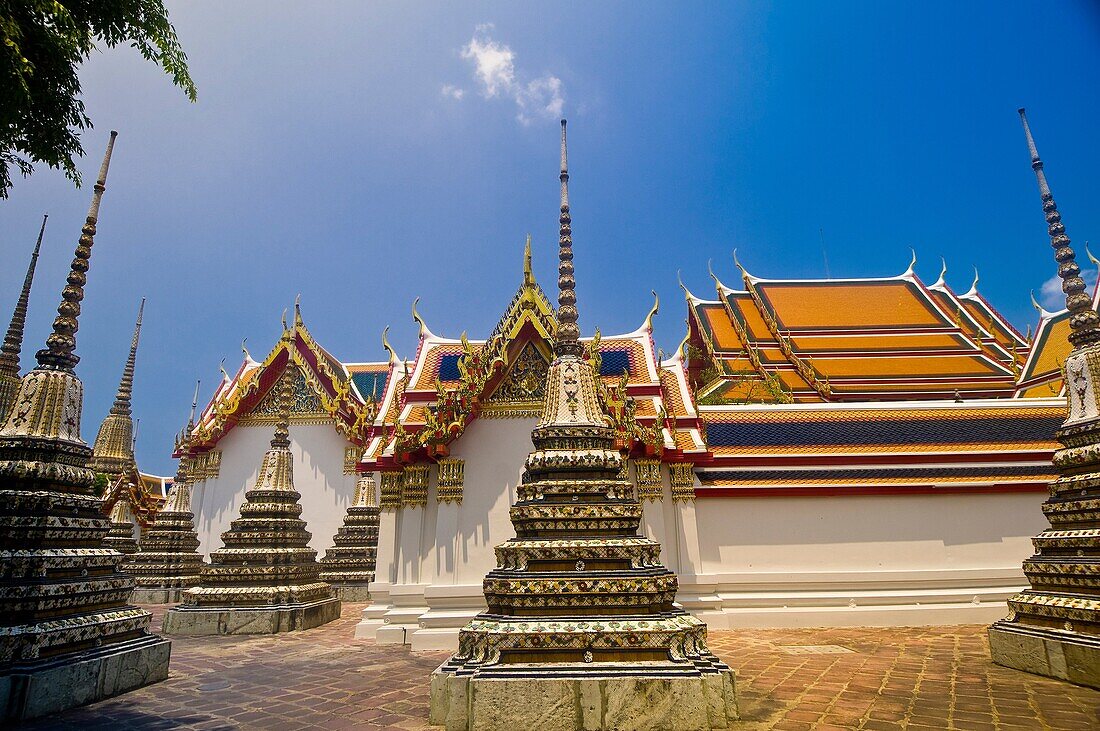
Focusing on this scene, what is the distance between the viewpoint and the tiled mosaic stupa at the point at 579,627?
446cm

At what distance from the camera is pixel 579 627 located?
4.74m

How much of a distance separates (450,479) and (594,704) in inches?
206

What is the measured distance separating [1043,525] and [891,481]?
2.65 m

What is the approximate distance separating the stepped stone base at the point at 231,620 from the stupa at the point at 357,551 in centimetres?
531

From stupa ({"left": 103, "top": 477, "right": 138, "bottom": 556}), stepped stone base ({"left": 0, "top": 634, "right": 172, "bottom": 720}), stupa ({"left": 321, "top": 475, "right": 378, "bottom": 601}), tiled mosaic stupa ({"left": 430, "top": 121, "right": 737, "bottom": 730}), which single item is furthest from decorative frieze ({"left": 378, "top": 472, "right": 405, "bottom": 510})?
stupa ({"left": 103, "top": 477, "right": 138, "bottom": 556})

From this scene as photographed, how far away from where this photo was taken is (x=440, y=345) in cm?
1197

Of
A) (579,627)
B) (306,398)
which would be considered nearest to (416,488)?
(579,627)

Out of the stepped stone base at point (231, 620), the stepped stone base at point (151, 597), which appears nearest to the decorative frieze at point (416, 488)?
the stepped stone base at point (231, 620)

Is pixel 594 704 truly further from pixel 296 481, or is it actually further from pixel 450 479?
pixel 296 481

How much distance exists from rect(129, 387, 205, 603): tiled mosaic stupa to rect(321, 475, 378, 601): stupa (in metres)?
3.35

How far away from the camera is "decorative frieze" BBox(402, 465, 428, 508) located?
30.8 feet

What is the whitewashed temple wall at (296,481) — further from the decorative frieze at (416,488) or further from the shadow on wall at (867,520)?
the shadow on wall at (867,520)

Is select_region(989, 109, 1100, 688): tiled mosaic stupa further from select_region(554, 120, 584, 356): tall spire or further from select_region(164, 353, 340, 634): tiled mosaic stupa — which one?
select_region(164, 353, 340, 634): tiled mosaic stupa

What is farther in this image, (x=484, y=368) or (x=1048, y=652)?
(x=484, y=368)
